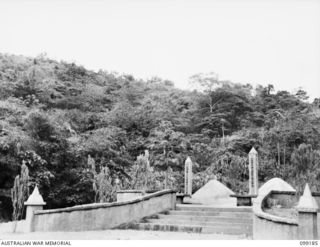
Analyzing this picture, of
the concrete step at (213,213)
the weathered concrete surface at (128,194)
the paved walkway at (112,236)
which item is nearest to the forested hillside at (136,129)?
the weathered concrete surface at (128,194)

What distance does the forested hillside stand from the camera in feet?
58.7

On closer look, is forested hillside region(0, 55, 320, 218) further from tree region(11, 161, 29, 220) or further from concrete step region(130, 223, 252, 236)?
concrete step region(130, 223, 252, 236)

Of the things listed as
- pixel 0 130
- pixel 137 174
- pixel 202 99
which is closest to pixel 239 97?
pixel 202 99

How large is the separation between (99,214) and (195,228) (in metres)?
2.26

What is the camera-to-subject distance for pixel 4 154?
1645 cm

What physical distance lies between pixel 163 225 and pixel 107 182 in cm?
658

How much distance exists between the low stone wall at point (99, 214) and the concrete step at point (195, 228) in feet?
1.70

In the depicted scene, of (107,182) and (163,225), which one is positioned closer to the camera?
(163,225)

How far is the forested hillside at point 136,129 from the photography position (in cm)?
1789

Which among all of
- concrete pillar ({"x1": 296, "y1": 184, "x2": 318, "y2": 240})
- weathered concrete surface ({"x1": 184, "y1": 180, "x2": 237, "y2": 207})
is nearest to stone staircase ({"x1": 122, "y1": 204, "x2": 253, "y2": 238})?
concrete pillar ({"x1": 296, "y1": 184, "x2": 318, "y2": 240})

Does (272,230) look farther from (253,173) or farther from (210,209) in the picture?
(253,173)

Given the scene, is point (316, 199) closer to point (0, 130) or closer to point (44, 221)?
point (44, 221)

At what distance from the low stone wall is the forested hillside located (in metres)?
6.11

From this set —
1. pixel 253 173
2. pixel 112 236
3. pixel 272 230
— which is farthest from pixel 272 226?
pixel 253 173
